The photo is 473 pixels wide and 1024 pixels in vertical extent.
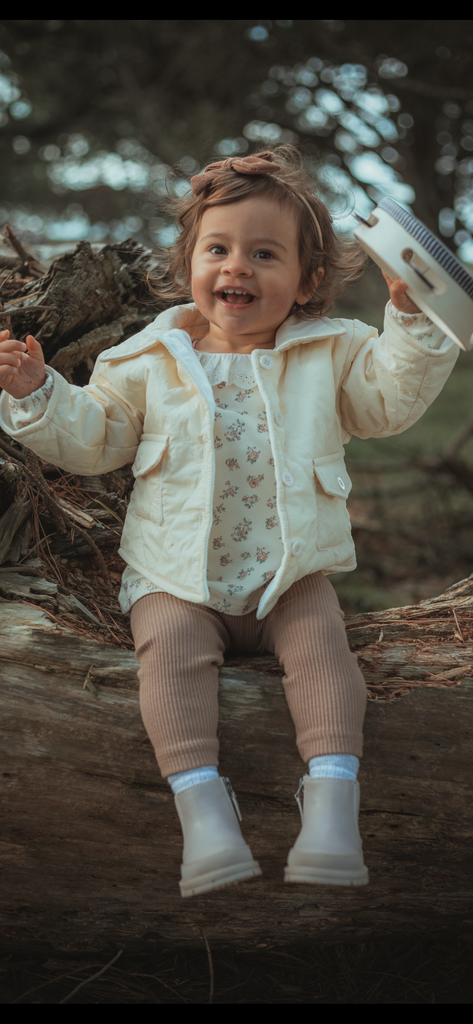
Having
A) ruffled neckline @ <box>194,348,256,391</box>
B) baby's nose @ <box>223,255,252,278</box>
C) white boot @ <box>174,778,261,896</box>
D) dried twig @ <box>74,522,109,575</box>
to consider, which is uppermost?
baby's nose @ <box>223,255,252,278</box>

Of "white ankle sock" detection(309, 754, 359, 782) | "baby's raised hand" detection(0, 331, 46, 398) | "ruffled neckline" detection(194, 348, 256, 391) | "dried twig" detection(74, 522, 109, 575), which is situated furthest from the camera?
"dried twig" detection(74, 522, 109, 575)

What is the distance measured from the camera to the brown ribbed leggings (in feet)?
4.81

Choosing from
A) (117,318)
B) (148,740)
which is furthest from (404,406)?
(117,318)

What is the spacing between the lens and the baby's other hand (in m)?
1.55

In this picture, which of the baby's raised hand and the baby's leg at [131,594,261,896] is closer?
the baby's leg at [131,594,261,896]

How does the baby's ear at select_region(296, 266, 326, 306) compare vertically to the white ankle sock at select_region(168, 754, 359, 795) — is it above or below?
above

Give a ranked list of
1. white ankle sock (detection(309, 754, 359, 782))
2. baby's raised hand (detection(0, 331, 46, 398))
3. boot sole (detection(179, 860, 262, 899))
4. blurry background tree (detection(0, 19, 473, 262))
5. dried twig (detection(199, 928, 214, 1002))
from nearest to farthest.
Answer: boot sole (detection(179, 860, 262, 899)) < white ankle sock (detection(309, 754, 359, 782)) < baby's raised hand (detection(0, 331, 46, 398)) < dried twig (detection(199, 928, 214, 1002)) < blurry background tree (detection(0, 19, 473, 262))

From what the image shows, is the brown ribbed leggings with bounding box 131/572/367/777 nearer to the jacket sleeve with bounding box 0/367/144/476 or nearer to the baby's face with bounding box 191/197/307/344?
the jacket sleeve with bounding box 0/367/144/476

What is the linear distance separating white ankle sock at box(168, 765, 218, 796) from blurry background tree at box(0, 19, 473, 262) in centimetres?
317

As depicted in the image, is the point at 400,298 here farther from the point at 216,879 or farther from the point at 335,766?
the point at 216,879

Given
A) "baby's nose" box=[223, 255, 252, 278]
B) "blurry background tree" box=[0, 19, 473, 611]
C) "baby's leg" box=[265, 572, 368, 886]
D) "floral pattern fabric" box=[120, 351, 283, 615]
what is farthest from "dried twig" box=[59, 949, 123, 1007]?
"blurry background tree" box=[0, 19, 473, 611]

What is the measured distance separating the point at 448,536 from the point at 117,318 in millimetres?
3186

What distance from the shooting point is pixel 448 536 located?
16.8 ft

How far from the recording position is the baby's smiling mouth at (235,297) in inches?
68.7
